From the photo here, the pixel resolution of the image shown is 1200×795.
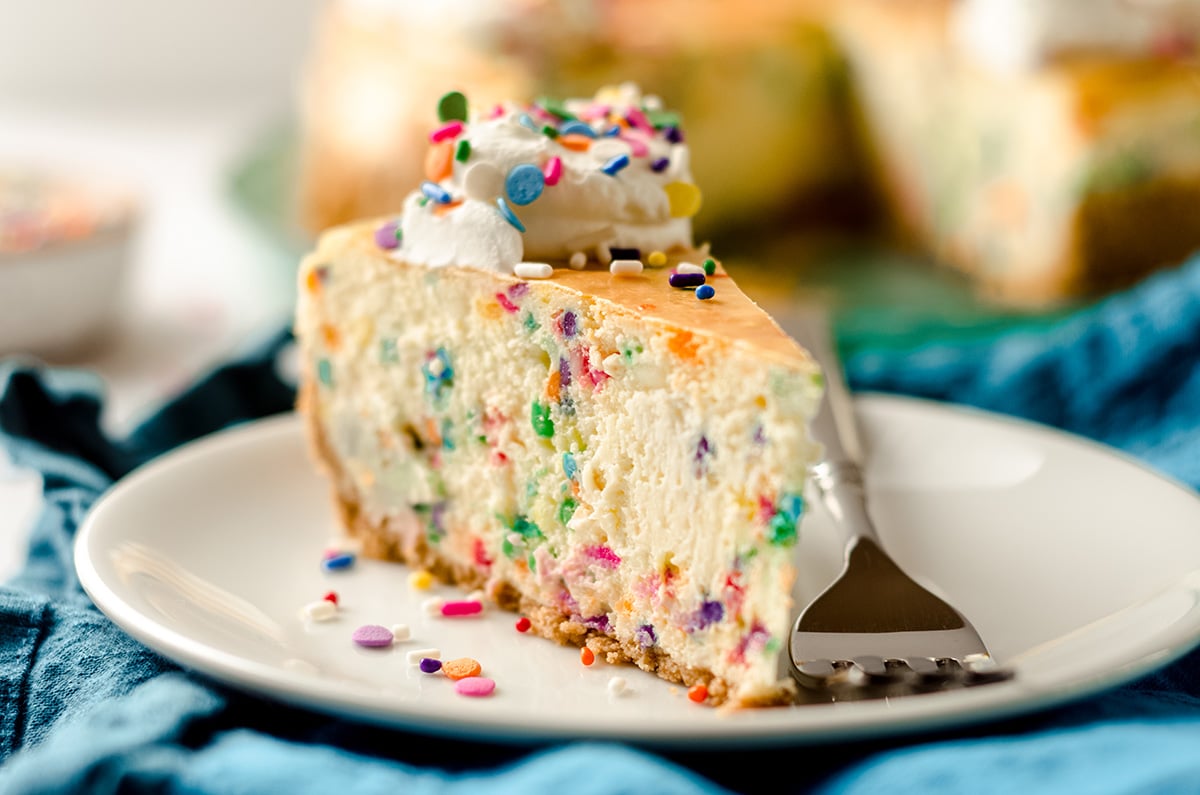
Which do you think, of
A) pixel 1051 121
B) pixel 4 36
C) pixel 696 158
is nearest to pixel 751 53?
pixel 696 158

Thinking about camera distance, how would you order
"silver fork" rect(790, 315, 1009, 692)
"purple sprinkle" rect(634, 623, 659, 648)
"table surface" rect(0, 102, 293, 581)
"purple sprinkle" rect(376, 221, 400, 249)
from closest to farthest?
"silver fork" rect(790, 315, 1009, 692) → "purple sprinkle" rect(634, 623, 659, 648) → "purple sprinkle" rect(376, 221, 400, 249) → "table surface" rect(0, 102, 293, 581)

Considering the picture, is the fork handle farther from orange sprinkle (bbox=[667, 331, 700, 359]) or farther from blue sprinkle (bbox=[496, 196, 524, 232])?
blue sprinkle (bbox=[496, 196, 524, 232])

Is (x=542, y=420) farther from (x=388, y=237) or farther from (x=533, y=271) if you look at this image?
(x=388, y=237)

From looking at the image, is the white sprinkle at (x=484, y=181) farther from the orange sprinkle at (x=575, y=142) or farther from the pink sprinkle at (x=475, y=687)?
the pink sprinkle at (x=475, y=687)

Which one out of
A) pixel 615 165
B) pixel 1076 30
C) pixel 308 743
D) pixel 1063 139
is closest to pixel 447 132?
pixel 615 165

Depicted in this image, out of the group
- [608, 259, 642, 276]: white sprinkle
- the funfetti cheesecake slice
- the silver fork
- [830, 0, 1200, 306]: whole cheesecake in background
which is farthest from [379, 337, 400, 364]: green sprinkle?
[830, 0, 1200, 306]: whole cheesecake in background

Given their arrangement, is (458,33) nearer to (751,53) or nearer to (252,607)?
(751,53)
